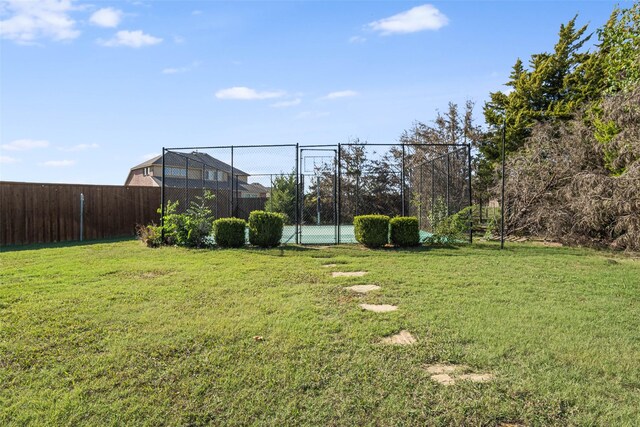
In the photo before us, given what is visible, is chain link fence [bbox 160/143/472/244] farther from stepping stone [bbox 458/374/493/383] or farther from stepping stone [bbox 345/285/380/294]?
stepping stone [bbox 458/374/493/383]

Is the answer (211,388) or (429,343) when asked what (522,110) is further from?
(211,388)

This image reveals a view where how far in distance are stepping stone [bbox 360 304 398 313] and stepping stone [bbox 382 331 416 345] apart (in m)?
0.58

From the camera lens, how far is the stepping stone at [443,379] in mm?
2234

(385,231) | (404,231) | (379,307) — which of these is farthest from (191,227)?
(379,307)

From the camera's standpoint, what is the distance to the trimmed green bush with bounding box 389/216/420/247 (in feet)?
26.3

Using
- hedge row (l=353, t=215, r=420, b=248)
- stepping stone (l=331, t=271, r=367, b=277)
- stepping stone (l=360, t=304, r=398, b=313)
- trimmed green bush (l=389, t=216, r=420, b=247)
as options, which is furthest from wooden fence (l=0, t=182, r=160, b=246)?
stepping stone (l=360, t=304, r=398, b=313)

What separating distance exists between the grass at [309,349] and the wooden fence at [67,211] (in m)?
5.68

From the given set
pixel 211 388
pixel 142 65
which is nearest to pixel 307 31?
pixel 142 65

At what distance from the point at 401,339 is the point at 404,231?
5289mm

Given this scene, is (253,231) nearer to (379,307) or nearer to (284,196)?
(379,307)

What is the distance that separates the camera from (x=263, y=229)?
26.2ft

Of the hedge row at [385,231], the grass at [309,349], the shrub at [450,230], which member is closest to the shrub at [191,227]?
the grass at [309,349]

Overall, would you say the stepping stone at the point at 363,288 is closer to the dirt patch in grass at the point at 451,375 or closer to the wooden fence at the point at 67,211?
the dirt patch in grass at the point at 451,375

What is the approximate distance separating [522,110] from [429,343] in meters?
12.0
